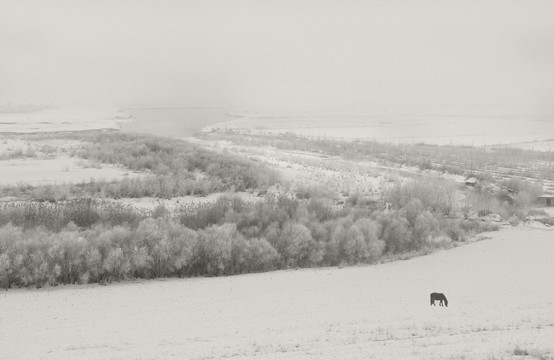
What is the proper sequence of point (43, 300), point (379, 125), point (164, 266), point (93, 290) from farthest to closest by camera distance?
1. point (379, 125)
2. point (164, 266)
3. point (93, 290)
4. point (43, 300)

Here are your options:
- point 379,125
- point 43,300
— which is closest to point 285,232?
point 43,300

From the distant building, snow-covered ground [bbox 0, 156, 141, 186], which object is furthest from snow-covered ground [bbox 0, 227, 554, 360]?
snow-covered ground [bbox 0, 156, 141, 186]

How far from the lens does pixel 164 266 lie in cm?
1772

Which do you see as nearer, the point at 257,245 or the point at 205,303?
the point at 205,303

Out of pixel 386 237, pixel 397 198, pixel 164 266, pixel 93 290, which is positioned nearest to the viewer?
pixel 93 290

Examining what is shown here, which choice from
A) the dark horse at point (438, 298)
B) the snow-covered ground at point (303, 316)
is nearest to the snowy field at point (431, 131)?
the snow-covered ground at point (303, 316)

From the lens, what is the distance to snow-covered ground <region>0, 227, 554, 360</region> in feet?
36.0

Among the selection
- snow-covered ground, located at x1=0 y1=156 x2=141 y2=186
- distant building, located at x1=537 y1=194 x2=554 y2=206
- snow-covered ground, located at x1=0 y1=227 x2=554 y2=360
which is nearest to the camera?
snow-covered ground, located at x1=0 y1=227 x2=554 y2=360

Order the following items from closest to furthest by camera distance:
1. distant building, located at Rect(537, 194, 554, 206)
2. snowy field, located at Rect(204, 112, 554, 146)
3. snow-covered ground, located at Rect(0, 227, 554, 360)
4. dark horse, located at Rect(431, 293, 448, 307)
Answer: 1. snow-covered ground, located at Rect(0, 227, 554, 360)
2. dark horse, located at Rect(431, 293, 448, 307)
3. distant building, located at Rect(537, 194, 554, 206)
4. snowy field, located at Rect(204, 112, 554, 146)

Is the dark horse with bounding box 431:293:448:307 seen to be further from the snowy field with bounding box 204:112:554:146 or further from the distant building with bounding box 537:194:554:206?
the snowy field with bounding box 204:112:554:146

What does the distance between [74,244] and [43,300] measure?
2.32 metres

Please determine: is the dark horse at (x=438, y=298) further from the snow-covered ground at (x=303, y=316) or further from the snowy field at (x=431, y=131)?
the snowy field at (x=431, y=131)

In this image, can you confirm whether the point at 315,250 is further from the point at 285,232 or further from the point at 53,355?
the point at 53,355

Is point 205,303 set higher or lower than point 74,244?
lower
